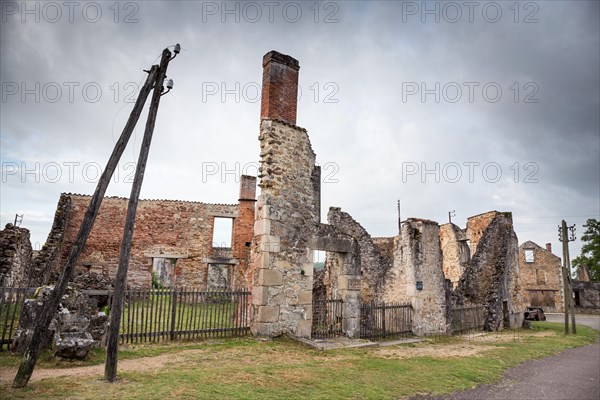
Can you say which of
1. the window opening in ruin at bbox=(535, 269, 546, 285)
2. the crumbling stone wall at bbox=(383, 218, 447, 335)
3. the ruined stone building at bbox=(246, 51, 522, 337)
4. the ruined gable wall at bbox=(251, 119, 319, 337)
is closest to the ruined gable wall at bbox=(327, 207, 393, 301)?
the ruined stone building at bbox=(246, 51, 522, 337)

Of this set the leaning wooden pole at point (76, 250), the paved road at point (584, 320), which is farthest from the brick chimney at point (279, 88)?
the paved road at point (584, 320)

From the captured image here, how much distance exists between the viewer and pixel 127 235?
6.40 meters

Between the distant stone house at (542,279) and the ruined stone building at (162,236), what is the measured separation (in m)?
27.2

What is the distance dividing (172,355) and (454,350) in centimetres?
809

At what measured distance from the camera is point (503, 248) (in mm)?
20219

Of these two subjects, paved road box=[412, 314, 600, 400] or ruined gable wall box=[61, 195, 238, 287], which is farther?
ruined gable wall box=[61, 195, 238, 287]

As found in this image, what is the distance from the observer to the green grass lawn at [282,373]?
539 cm

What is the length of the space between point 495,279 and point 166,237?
17786mm

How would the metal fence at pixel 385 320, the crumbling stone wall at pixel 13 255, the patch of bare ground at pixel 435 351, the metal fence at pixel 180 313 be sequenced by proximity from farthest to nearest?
the crumbling stone wall at pixel 13 255, the metal fence at pixel 385 320, the patch of bare ground at pixel 435 351, the metal fence at pixel 180 313

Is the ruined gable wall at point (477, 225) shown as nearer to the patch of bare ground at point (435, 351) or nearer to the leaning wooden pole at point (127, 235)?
the patch of bare ground at point (435, 351)

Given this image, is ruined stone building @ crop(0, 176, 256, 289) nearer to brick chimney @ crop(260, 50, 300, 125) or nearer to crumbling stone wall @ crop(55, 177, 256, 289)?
crumbling stone wall @ crop(55, 177, 256, 289)

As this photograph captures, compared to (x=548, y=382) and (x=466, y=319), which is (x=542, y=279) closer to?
(x=466, y=319)

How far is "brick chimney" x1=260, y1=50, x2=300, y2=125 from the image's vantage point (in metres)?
Result: 11.7

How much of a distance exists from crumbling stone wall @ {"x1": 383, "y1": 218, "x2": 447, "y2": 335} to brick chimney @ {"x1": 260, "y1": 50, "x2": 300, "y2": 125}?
6.68 metres
